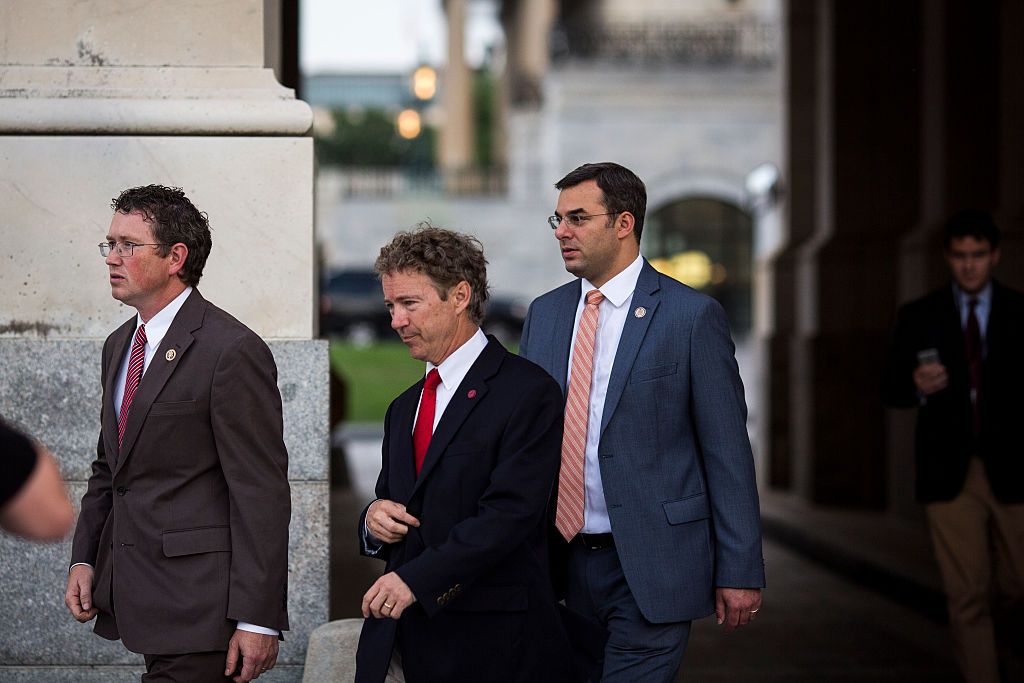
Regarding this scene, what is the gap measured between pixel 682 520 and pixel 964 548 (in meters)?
2.62

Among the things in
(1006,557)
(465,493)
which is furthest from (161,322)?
(1006,557)

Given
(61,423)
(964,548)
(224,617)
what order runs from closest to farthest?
(224,617) → (61,423) → (964,548)

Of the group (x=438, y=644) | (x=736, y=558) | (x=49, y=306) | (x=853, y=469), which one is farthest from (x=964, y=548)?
(x=853, y=469)

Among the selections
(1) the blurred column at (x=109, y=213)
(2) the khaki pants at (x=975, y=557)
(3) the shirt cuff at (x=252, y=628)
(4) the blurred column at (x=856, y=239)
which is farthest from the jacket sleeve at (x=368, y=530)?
(4) the blurred column at (x=856, y=239)

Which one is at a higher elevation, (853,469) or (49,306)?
(49,306)

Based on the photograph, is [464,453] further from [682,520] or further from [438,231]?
[682,520]

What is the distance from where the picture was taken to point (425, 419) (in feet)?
12.4

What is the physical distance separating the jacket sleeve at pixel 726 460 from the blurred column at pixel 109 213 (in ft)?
5.42

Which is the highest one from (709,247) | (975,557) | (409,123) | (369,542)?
(409,123)

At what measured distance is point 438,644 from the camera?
3.64m

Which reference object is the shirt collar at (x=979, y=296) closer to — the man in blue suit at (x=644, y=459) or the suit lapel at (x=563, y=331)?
the man in blue suit at (x=644, y=459)

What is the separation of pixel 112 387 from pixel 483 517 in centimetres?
126

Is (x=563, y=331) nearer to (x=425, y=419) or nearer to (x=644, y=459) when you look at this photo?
(x=644, y=459)

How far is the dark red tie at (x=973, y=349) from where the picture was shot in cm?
661
